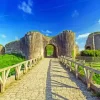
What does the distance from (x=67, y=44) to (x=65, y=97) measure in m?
33.2

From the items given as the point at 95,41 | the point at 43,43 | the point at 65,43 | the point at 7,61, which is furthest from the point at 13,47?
the point at 95,41

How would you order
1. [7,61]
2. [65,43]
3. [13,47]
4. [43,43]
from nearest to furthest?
[7,61] → [65,43] → [43,43] → [13,47]

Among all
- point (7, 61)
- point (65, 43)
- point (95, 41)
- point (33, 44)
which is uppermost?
point (95, 41)

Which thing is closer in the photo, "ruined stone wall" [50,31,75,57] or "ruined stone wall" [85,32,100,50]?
"ruined stone wall" [50,31,75,57]

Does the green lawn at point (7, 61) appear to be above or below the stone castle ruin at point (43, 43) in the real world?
below

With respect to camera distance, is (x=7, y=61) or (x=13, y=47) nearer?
(x=7, y=61)

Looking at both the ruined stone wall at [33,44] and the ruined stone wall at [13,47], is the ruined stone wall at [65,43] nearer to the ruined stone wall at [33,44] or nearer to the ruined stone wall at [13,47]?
the ruined stone wall at [33,44]

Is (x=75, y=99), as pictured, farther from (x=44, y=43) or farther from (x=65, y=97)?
(x=44, y=43)

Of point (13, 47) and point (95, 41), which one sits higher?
point (95, 41)

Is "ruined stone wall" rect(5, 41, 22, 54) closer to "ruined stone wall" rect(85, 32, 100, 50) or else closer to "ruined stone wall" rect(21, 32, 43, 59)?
"ruined stone wall" rect(21, 32, 43, 59)

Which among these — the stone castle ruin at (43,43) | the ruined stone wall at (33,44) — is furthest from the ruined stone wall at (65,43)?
the ruined stone wall at (33,44)

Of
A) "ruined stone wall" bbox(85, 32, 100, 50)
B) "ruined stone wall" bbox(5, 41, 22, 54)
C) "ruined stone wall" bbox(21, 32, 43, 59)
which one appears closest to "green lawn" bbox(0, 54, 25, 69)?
"ruined stone wall" bbox(5, 41, 22, 54)

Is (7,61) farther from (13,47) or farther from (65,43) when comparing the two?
(13,47)

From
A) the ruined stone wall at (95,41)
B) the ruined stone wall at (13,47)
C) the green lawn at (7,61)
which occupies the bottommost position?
the green lawn at (7,61)
